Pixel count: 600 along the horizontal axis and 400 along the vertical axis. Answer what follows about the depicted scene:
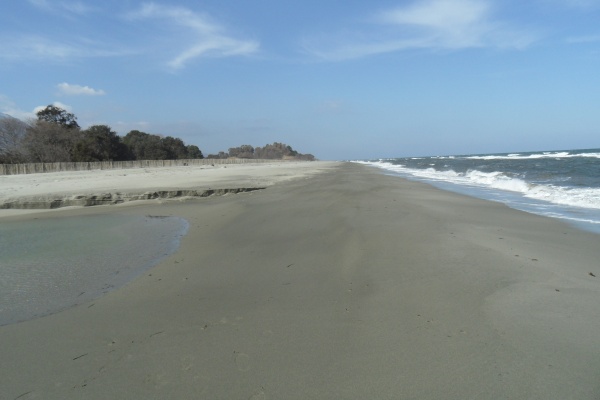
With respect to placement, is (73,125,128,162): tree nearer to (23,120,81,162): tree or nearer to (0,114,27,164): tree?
(23,120,81,162): tree

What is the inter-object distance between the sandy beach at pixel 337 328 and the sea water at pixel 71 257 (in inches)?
16.2

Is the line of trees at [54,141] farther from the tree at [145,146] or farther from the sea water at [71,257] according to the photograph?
the sea water at [71,257]

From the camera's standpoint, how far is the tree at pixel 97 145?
1876 inches

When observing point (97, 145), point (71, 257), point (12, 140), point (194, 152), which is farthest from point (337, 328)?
point (194, 152)

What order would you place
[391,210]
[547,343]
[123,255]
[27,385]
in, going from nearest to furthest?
1. [27,385]
2. [547,343]
3. [123,255]
4. [391,210]

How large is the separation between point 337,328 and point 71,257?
487 cm

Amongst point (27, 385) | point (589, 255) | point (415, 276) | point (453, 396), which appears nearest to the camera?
point (453, 396)

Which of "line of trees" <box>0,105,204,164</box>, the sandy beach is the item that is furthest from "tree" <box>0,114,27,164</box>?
the sandy beach

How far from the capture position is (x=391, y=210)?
938cm

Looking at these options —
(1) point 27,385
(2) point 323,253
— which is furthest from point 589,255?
(1) point 27,385

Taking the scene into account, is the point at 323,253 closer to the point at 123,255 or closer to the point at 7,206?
the point at 123,255

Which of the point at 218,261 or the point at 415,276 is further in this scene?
the point at 218,261

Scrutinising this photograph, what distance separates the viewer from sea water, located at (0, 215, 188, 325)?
4.11 meters

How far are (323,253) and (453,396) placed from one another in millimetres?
3438
